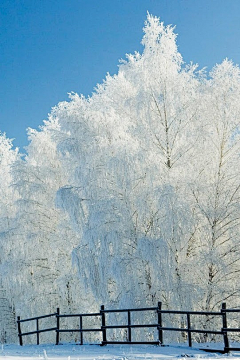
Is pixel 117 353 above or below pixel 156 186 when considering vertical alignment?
below

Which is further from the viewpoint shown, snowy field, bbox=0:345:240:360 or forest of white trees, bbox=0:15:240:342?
forest of white trees, bbox=0:15:240:342

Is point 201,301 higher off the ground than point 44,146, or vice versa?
point 44,146

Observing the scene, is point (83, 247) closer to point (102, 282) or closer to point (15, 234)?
point (102, 282)

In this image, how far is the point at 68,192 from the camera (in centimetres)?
1614

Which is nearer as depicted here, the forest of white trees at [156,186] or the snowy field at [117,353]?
the snowy field at [117,353]

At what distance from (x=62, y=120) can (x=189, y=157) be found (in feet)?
16.3

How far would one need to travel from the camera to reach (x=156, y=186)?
1439cm

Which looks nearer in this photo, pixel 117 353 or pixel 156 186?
pixel 117 353

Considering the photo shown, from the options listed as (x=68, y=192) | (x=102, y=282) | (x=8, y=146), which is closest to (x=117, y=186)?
(x=68, y=192)

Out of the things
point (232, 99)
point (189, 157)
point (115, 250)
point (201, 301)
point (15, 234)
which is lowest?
point (201, 301)

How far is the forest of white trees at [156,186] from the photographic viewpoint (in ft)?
46.2

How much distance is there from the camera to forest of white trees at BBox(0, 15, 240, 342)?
14.1m

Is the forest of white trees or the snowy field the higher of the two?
the forest of white trees

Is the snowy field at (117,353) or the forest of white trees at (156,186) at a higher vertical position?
the forest of white trees at (156,186)
